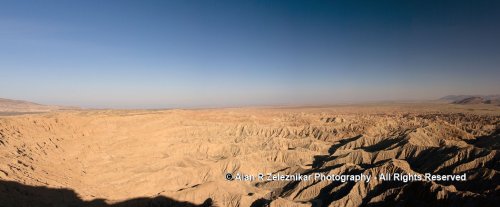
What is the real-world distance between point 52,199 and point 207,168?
29.3 meters

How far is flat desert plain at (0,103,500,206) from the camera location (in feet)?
135

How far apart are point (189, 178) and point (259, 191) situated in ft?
43.8

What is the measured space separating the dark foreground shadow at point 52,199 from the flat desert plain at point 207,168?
134mm

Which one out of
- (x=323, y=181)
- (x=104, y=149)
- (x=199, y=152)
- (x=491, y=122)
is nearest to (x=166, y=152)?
(x=199, y=152)

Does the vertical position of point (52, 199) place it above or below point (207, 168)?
above

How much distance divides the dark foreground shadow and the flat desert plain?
0.44 ft

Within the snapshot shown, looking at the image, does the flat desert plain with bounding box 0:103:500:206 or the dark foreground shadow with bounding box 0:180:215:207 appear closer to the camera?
the dark foreground shadow with bounding box 0:180:215:207

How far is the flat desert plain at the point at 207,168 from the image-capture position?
135 feet

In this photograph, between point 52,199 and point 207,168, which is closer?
point 52,199

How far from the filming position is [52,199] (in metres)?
38.0

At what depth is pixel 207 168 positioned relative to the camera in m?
63.7

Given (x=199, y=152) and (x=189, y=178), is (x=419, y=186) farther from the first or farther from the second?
(x=199, y=152)

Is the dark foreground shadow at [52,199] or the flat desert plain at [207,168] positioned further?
the flat desert plain at [207,168]

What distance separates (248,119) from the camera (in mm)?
126938
